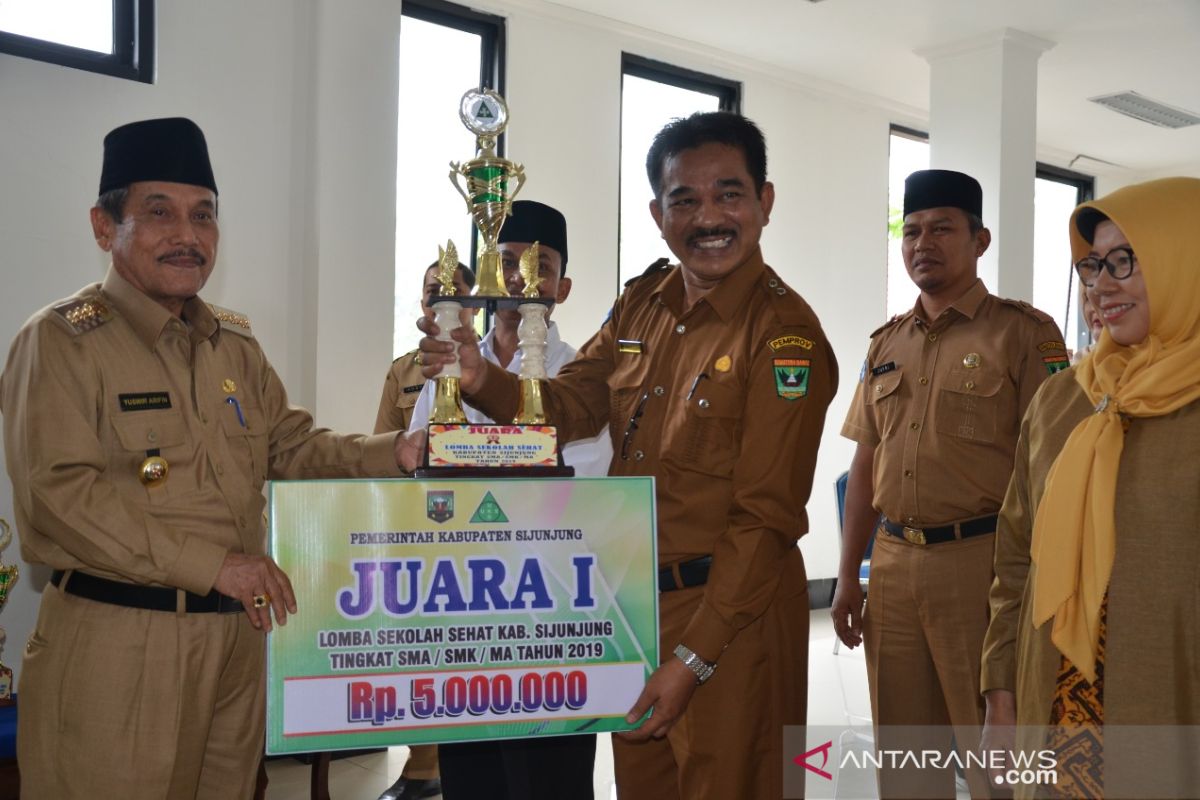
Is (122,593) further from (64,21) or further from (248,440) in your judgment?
(64,21)

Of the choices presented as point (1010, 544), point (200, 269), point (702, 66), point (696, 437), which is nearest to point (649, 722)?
point (696, 437)

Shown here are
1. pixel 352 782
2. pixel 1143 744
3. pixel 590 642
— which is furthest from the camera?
pixel 352 782

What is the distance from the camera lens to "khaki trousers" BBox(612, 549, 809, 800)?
184cm

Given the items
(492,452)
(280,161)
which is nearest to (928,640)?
(492,452)

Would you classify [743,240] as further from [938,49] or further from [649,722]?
[938,49]

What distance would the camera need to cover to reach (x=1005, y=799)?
6.29ft

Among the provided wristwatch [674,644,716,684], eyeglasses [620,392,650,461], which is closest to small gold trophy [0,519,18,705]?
eyeglasses [620,392,650,461]

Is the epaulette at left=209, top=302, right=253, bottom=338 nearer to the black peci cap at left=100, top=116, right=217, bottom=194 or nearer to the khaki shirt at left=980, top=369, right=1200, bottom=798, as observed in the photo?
the black peci cap at left=100, top=116, right=217, bottom=194

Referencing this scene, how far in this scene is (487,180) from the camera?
1.96 m

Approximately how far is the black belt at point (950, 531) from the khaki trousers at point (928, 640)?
0.6 inches

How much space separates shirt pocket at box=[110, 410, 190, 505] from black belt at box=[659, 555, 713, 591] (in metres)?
0.93

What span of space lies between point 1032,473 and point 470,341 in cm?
102

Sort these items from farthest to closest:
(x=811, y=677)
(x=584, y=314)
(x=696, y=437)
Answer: (x=584, y=314) < (x=811, y=677) < (x=696, y=437)

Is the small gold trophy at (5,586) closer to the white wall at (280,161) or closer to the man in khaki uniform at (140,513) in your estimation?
the white wall at (280,161)
